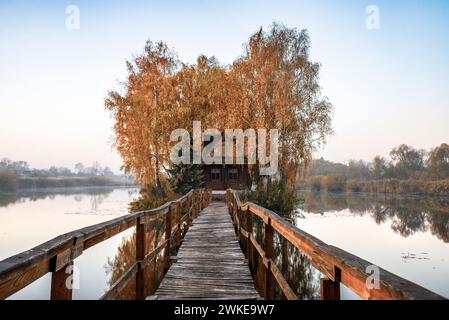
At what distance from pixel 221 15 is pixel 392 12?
1002cm

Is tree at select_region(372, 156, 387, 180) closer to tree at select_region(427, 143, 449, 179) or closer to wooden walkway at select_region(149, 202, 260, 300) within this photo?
tree at select_region(427, 143, 449, 179)

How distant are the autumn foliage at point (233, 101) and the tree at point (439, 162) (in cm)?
3905

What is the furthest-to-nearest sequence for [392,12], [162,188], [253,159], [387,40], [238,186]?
[238,186] < [162,188] < [253,159] < [387,40] < [392,12]

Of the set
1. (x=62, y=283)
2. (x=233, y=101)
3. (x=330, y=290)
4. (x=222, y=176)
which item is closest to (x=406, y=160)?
(x=222, y=176)

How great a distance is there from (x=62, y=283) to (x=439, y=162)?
57849mm

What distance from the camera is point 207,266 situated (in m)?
5.84

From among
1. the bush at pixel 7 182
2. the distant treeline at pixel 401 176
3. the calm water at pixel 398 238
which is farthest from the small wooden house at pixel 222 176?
the bush at pixel 7 182

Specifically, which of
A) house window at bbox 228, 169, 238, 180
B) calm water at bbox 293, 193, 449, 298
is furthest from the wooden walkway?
house window at bbox 228, 169, 238, 180

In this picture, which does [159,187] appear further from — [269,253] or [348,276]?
[348,276]

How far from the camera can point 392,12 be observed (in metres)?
14.1

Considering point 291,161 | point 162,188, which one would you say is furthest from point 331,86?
point 162,188

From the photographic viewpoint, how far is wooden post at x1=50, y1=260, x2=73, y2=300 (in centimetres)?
199

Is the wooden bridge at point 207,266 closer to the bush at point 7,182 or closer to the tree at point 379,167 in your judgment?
the bush at point 7,182

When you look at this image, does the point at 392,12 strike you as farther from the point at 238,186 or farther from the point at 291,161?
the point at 238,186
